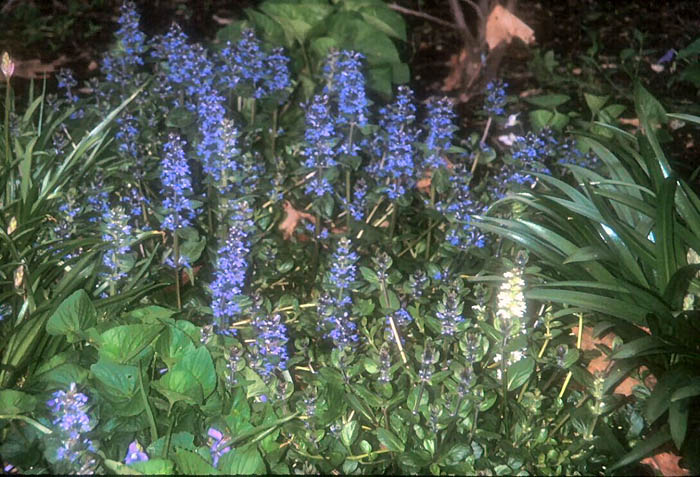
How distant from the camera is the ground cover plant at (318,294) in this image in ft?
7.93

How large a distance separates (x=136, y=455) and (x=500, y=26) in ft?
12.0

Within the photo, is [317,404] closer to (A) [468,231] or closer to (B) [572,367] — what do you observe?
(B) [572,367]

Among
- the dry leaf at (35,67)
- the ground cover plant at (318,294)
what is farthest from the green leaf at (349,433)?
the dry leaf at (35,67)

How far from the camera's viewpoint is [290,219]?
12.9 feet

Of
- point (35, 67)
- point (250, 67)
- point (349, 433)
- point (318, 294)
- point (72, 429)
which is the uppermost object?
point (250, 67)

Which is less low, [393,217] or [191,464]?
[191,464]

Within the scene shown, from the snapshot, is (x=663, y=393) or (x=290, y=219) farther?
(x=290, y=219)

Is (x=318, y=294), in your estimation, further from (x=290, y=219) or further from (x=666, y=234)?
(x=666, y=234)

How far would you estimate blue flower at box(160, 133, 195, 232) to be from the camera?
3002mm

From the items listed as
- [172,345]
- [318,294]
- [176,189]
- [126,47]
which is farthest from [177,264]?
[126,47]

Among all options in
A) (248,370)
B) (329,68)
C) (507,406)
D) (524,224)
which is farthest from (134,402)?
(329,68)

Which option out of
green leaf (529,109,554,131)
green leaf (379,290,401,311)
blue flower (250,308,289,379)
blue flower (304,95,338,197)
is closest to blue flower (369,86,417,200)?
blue flower (304,95,338,197)

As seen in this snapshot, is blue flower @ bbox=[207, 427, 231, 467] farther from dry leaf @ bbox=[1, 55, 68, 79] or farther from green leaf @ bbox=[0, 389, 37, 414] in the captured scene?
dry leaf @ bbox=[1, 55, 68, 79]

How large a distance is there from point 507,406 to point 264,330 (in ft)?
2.66
